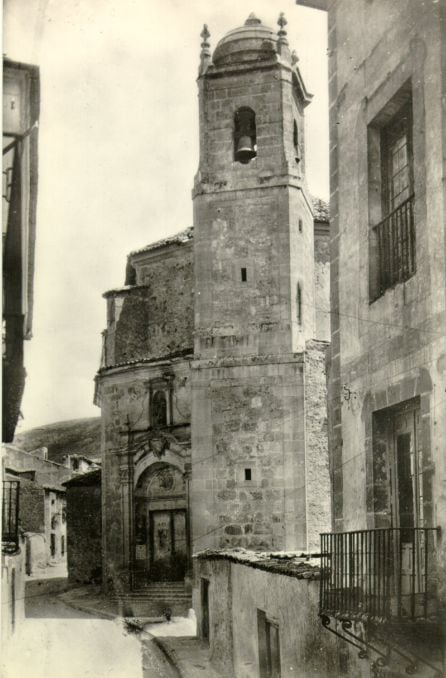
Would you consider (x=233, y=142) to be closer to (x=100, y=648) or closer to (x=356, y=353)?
(x=100, y=648)

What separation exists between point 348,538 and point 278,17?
16.6 ft

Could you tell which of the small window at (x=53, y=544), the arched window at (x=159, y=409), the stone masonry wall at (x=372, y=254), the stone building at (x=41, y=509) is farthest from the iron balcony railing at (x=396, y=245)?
the small window at (x=53, y=544)

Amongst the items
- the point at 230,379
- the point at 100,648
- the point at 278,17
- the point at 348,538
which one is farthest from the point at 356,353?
the point at 230,379

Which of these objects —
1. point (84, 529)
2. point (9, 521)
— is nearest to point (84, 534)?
point (84, 529)

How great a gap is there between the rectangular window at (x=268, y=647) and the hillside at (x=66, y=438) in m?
7.22

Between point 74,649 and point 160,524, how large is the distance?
817 cm

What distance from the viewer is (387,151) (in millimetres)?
8148

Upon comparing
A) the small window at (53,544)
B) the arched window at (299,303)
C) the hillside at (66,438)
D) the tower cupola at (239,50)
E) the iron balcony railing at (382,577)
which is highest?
the tower cupola at (239,50)

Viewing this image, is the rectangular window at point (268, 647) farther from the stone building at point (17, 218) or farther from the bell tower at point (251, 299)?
the bell tower at point (251, 299)

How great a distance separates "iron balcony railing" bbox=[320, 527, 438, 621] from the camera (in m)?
6.54

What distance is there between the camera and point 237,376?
17.8 m

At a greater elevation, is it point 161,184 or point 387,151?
point 161,184

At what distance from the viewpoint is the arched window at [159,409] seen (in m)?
20.7

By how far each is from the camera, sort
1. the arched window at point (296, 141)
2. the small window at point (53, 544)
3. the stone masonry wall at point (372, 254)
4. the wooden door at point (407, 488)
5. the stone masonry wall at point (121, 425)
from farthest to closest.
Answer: the small window at point (53, 544), the stone masonry wall at point (121, 425), the arched window at point (296, 141), the wooden door at point (407, 488), the stone masonry wall at point (372, 254)
